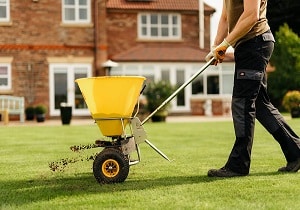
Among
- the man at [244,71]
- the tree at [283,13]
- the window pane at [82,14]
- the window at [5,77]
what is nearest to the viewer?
the man at [244,71]

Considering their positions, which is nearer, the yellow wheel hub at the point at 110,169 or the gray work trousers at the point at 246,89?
the yellow wheel hub at the point at 110,169

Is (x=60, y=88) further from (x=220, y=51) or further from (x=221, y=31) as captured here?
(x=220, y=51)

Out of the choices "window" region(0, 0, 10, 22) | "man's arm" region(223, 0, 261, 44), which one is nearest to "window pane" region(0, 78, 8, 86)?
"window" region(0, 0, 10, 22)

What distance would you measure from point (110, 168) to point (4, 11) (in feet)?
87.8

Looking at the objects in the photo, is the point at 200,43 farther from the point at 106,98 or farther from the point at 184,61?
the point at 106,98

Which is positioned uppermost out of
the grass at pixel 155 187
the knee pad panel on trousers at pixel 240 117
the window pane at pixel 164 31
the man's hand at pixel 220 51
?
the window pane at pixel 164 31

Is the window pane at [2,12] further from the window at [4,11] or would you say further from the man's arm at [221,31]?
the man's arm at [221,31]

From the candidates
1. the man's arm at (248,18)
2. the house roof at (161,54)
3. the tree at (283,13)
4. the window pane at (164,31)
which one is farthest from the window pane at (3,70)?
the man's arm at (248,18)

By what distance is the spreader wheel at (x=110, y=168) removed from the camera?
5984mm

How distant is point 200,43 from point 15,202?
3095 centimetres

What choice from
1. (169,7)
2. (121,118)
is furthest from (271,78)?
(121,118)

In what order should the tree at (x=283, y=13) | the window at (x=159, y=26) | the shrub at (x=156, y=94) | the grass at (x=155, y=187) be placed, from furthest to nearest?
the tree at (x=283, y=13) → the window at (x=159, y=26) → the shrub at (x=156, y=94) → the grass at (x=155, y=187)

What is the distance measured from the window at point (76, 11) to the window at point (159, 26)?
3.26 metres

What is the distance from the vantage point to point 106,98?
604 cm
